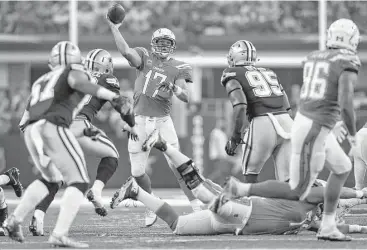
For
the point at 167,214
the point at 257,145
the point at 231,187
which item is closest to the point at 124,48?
the point at 257,145

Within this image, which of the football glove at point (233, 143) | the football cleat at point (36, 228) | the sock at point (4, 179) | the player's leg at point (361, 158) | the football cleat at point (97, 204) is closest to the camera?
the football cleat at point (36, 228)

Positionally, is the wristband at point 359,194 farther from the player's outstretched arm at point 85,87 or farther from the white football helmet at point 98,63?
the white football helmet at point 98,63

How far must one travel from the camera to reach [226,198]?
6.88 meters

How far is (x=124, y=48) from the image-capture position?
29.0 ft

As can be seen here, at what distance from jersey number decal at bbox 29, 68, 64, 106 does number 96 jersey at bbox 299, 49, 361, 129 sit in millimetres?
1956

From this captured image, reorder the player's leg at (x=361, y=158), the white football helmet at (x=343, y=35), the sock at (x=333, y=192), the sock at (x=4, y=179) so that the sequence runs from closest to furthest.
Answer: the sock at (x=333, y=192), the white football helmet at (x=343, y=35), the sock at (x=4, y=179), the player's leg at (x=361, y=158)

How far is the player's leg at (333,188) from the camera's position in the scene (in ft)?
22.4

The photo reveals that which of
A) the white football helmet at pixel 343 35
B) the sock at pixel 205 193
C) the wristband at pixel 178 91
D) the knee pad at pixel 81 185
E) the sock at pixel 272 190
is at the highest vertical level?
the white football helmet at pixel 343 35

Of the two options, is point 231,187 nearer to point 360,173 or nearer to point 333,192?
point 333,192

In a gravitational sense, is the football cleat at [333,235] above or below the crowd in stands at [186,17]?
below

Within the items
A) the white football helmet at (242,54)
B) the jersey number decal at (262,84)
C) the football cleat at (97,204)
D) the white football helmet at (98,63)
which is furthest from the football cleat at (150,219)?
the white football helmet at (242,54)

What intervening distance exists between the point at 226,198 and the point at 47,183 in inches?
56.4

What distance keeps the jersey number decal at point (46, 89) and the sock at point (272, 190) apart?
168cm

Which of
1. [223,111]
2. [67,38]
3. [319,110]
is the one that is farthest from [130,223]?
[67,38]
